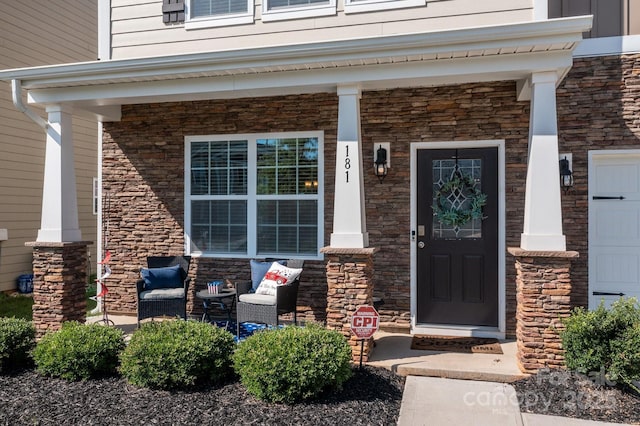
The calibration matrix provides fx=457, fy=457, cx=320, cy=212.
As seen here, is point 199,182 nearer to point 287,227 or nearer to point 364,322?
point 287,227

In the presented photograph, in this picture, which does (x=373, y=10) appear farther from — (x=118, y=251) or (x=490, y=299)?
(x=118, y=251)

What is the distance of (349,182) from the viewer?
4637 millimetres

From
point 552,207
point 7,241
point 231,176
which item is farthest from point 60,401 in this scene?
point 7,241

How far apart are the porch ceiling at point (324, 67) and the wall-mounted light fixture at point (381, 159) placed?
0.93 meters

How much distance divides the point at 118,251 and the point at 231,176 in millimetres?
2049

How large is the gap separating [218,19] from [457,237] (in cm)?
406

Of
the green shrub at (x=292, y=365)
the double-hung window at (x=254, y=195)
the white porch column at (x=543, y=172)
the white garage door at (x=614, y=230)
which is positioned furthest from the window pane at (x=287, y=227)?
the white garage door at (x=614, y=230)

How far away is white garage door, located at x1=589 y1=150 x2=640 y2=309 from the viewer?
520 cm

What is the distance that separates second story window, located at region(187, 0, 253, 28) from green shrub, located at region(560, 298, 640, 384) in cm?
493

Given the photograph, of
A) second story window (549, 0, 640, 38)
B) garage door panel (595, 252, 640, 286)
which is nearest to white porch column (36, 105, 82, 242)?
second story window (549, 0, 640, 38)

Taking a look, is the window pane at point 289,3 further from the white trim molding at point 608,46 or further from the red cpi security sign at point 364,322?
the red cpi security sign at point 364,322

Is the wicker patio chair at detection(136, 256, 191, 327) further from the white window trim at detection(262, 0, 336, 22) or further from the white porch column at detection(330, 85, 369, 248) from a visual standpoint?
the white window trim at detection(262, 0, 336, 22)

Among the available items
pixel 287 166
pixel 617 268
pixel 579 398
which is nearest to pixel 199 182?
pixel 287 166

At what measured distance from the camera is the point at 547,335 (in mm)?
4098
